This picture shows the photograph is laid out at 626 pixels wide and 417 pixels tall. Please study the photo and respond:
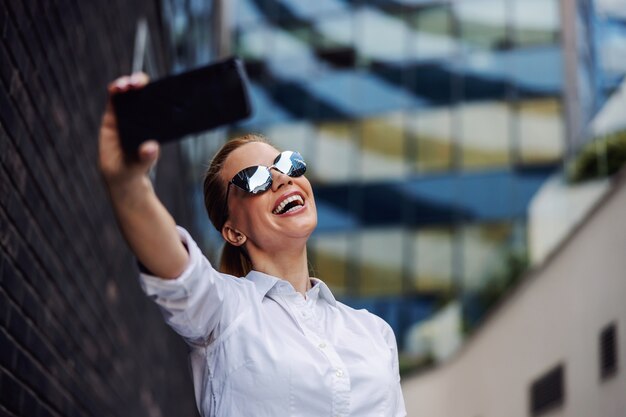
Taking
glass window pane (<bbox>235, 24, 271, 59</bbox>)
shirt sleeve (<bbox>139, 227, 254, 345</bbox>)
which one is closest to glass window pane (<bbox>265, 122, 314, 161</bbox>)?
glass window pane (<bbox>235, 24, 271, 59</bbox>)

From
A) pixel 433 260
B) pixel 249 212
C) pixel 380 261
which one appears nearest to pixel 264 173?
pixel 249 212

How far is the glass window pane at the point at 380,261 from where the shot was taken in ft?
78.4

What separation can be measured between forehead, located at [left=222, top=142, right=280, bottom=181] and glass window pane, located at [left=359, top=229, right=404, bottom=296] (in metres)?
21.2

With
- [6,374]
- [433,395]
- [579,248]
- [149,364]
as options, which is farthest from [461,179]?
[6,374]

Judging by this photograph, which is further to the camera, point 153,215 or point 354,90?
point 354,90

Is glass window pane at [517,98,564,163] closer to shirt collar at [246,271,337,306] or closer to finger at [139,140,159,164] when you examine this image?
shirt collar at [246,271,337,306]

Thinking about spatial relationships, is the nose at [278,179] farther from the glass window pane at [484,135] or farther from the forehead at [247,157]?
the glass window pane at [484,135]

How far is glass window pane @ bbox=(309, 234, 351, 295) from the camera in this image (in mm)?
24297

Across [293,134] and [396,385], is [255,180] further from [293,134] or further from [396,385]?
[293,134]

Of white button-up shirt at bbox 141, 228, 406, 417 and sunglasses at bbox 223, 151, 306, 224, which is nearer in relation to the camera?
white button-up shirt at bbox 141, 228, 406, 417

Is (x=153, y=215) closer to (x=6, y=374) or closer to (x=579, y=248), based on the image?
(x=6, y=374)

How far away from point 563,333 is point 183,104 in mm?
10745

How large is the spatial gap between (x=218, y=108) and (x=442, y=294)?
21.6 metres

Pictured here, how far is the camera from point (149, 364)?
8.40 meters
